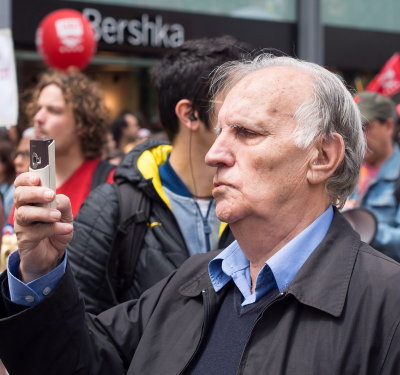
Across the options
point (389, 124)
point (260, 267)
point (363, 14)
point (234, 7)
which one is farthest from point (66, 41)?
point (363, 14)

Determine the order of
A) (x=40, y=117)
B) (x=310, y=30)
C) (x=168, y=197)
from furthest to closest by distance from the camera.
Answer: (x=310, y=30) < (x=40, y=117) < (x=168, y=197)

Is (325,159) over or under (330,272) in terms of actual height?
over

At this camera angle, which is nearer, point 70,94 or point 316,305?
point 316,305

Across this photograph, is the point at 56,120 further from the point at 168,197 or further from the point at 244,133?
the point at 244,133

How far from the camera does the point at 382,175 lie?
486 centimetres

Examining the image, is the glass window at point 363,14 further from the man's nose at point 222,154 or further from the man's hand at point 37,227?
the man's hand at point 37,227

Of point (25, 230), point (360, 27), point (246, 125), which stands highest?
point (246, 125)

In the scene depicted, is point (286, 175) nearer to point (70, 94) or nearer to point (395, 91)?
point (70, 94)

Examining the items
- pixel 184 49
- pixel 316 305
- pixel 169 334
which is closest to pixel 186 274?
pixel 169 334

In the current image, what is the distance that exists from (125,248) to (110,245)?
0.05 m

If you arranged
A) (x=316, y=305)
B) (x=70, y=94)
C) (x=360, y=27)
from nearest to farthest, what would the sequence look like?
(x=316, y=305) → (x=70, y=94) → (x=360, y=27)

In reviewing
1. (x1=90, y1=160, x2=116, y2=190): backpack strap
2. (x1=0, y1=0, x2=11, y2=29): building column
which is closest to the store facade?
(x1=0, y1=0, x2=11, y2=29): building column

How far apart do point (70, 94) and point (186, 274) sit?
2303mm

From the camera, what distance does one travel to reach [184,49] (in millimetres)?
2842
